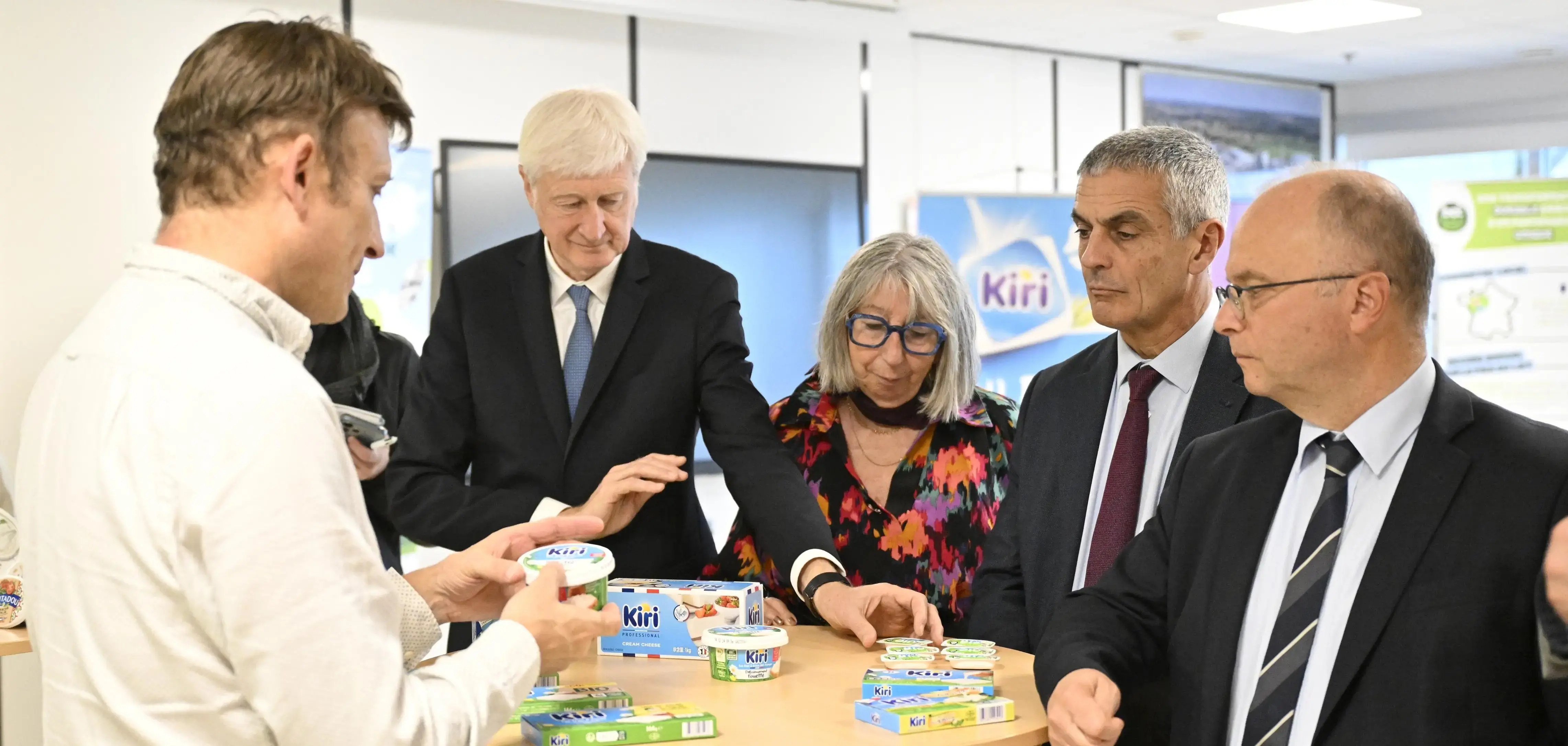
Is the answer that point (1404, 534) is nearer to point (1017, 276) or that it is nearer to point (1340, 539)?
point (1340, 539)

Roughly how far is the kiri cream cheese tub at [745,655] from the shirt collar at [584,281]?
927 mm

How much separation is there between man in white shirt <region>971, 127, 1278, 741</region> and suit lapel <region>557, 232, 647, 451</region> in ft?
3.01

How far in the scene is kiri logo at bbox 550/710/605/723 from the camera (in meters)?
1.96

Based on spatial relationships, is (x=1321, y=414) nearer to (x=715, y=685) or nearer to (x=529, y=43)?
(x=715, y=685)

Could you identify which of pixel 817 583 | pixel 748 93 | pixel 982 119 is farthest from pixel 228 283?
pixel 982 119

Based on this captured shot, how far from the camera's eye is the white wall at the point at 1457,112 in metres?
9.84

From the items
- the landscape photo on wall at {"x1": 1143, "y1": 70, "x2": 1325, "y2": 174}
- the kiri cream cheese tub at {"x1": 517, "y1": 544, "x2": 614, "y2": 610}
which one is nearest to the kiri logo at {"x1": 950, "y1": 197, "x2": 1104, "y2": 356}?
the landscape photo on wall at {"x1": 1143, "y1": 70, "x2": 1325, "y2": 174}

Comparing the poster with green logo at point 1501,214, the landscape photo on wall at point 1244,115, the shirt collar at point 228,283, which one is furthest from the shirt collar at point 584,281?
the poster with green logo at point 1501,214

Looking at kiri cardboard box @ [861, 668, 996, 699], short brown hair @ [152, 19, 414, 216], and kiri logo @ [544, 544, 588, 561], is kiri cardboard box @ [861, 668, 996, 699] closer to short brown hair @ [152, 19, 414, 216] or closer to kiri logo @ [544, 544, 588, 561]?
kiri logo @ [544, 544, 588, 561]

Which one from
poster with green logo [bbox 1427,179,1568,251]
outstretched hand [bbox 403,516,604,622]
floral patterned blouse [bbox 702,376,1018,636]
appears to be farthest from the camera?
poster with green logo [bbox 1427,179,1568,251]

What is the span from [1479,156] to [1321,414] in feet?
32.0

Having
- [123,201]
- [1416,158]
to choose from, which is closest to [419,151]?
[123,201]

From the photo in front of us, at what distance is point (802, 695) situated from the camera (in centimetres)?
229

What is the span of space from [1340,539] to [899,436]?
4.76 ft
